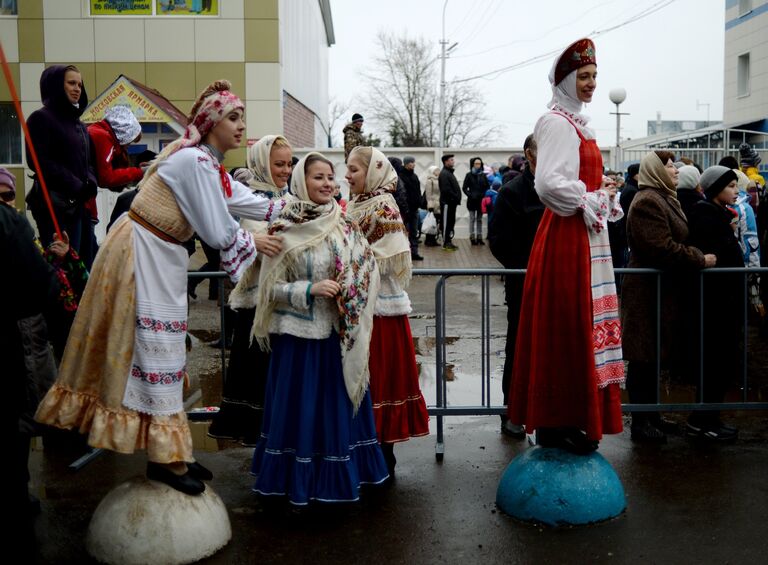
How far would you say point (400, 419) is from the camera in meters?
5.54

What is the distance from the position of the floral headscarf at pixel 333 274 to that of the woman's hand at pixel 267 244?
13 centimetres

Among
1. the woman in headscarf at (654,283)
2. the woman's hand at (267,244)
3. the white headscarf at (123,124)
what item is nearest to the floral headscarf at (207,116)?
the woman's hand at (267,244)

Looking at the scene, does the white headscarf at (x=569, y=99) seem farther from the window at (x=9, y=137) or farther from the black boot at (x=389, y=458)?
the window at (x=9, y=137)

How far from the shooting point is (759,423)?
689 cm

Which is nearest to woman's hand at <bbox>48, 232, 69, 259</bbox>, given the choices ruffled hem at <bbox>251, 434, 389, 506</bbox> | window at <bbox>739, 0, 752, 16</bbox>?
ruffled hem at <bbox>251, 434, 389, 506</bbox>

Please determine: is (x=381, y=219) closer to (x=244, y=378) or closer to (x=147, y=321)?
(x=244, y=378)

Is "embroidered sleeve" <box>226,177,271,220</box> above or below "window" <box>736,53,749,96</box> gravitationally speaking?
below

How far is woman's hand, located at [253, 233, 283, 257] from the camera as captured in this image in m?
4.63

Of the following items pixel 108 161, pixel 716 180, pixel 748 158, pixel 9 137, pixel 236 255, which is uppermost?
pixel 9 137

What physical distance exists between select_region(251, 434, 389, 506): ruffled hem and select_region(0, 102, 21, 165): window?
1521cm

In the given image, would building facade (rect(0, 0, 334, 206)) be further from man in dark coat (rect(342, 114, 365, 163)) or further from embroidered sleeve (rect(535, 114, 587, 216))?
embroidered sleeve (rect(535, 114, 587, 216))

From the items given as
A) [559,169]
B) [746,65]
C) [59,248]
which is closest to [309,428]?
[559,169]

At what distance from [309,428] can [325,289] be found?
735 mm

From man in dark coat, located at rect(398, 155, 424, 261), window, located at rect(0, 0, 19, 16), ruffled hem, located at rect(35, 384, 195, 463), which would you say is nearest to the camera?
ruffled hem, located at rect(35, 384, 195, 463)
